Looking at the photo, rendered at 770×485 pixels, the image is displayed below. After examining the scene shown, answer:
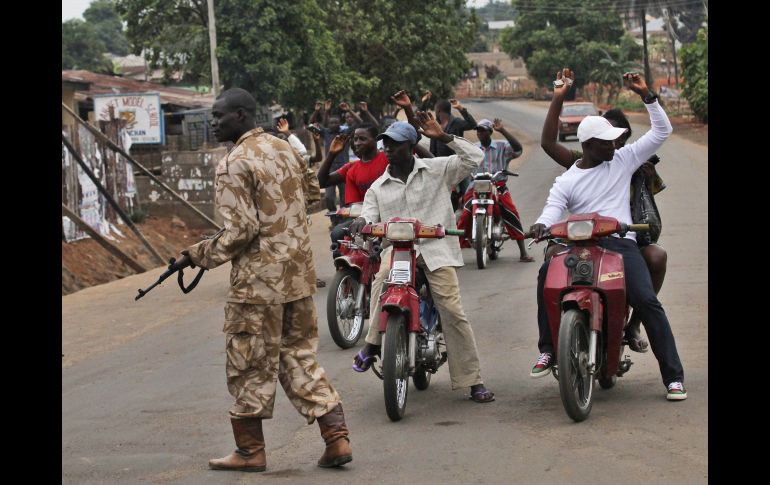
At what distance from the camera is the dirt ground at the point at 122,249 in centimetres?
1518

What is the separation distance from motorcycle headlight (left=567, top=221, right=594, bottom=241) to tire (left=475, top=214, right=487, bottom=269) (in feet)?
21.6

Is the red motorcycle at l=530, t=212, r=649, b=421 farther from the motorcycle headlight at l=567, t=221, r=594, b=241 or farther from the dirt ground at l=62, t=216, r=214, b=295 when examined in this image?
the dirt ground at l=62, t=216, r=214, b=295

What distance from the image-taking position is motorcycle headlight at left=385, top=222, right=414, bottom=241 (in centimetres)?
653

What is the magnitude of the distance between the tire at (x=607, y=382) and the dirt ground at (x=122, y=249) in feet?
28.2

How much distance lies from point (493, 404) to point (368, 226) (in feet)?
4.35

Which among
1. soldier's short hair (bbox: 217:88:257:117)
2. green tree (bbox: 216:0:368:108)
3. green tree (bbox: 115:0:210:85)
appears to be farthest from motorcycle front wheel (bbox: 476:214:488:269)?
green tree (bbox: 115:0:210:85)

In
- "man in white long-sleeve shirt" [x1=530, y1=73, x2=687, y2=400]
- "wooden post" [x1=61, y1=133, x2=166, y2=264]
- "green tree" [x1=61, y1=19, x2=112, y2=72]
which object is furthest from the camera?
"green tree" [x1=61, y1=19, x2=112, y2=72]

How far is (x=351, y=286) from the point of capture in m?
9.20

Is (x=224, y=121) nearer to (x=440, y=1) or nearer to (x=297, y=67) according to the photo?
(x=297, y=67)

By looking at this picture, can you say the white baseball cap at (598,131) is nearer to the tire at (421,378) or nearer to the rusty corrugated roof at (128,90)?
the tire at (421,378)

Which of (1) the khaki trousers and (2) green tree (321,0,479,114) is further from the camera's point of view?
(2) green tree (321,0,479,114)

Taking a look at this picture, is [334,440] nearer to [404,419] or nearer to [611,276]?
[404,419]

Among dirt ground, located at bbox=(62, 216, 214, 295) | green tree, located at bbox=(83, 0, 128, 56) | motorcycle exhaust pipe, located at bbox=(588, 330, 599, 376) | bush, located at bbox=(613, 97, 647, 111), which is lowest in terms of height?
dirt ground, located at bbox=(62, 216, 214, 295)

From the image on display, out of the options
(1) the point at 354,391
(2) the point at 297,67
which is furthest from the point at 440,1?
(1) the point at 354,391
